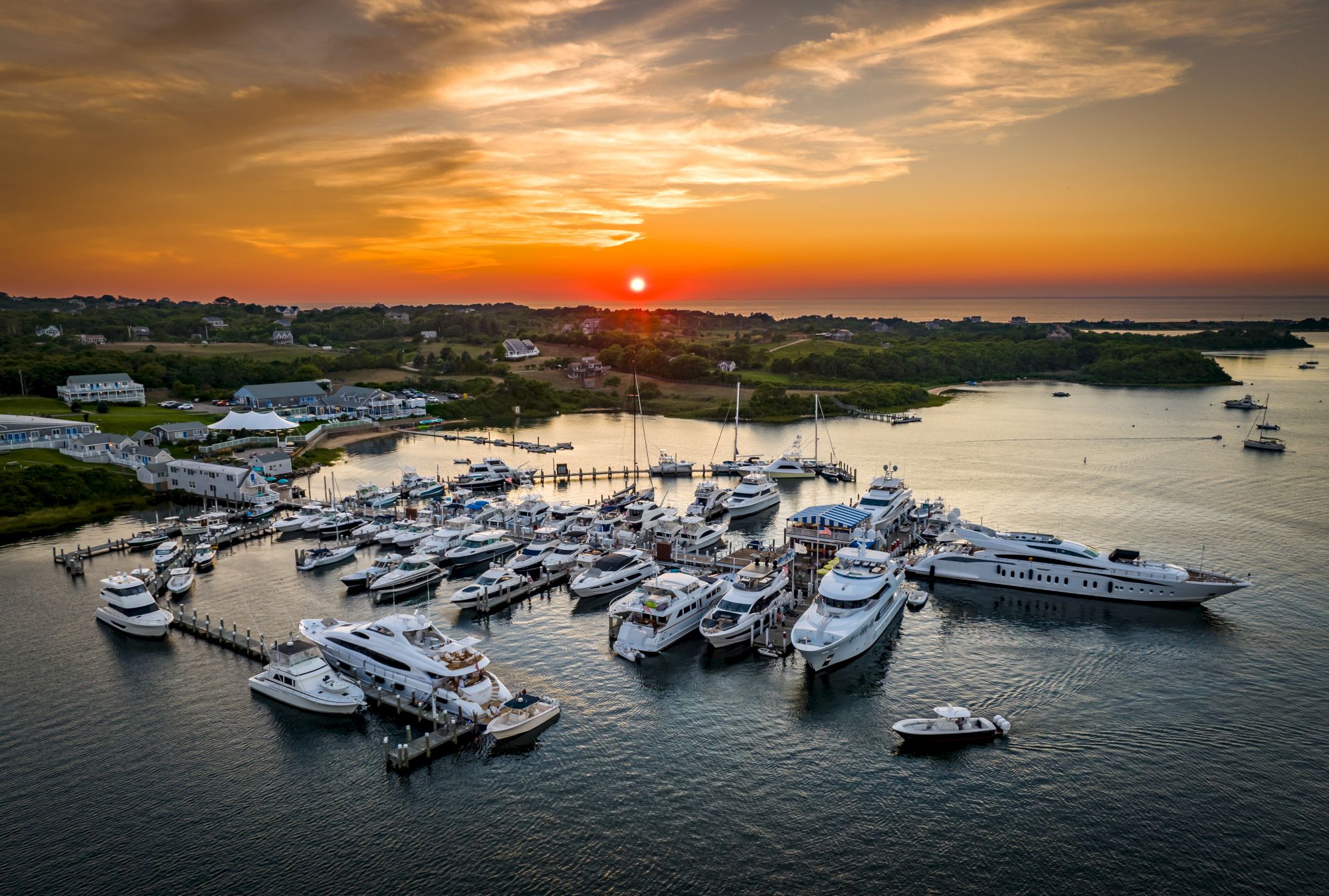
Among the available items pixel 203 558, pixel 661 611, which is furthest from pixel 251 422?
pixel 661 611

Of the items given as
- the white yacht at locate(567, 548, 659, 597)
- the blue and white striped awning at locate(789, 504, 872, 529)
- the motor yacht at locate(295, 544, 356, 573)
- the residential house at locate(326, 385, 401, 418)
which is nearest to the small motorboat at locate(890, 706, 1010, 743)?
the white yacht at locate(567, 548, 659, 597)

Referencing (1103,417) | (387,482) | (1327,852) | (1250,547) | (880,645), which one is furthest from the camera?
(1103,417)

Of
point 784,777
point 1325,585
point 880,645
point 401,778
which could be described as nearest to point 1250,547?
point 1325,585

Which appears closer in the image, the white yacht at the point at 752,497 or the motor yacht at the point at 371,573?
the motor yacht at the point at 371,573

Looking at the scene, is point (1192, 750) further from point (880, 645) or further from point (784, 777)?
point (784, 777)

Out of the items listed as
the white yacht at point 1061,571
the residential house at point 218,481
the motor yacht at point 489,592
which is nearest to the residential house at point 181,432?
the residential house at point 218,481

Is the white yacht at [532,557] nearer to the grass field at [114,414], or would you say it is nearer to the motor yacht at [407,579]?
the motor yacht at [407,579]

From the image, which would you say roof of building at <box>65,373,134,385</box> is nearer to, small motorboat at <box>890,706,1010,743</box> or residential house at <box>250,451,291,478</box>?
residential house at <box>250,451,291,478</box>
